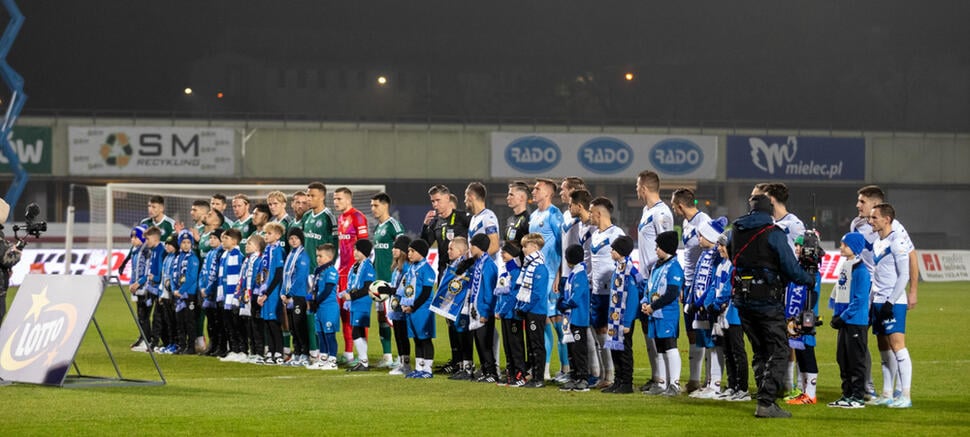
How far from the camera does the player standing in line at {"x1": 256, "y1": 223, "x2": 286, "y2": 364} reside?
1630cm

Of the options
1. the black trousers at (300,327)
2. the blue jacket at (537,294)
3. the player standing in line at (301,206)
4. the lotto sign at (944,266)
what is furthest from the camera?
the lotto sign at (944,266)

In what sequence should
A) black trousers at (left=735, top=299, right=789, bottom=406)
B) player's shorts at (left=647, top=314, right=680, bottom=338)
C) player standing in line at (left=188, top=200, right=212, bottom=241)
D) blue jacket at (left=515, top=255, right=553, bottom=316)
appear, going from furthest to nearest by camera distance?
player standing in line at (left=188, top=200, right=212, bottom=241) < blue jacket at (left=515, top=255, right=553, bottom=316) < player's shorts at (left=647, top=314, right=680, bottom=338) < black trousers at (left=735, top=299, right=789, bottom=406)

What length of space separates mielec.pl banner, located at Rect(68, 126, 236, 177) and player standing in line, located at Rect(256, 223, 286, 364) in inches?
1402

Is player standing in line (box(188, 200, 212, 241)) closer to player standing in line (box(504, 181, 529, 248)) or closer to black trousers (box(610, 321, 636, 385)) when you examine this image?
player standing in line (box(504, 181, 529, 248))

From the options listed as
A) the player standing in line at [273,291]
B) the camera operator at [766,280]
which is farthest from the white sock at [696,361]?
the player standing in line at [273,291]

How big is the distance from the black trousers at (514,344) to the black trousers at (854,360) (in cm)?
349

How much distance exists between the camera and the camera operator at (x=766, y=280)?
10.6 m

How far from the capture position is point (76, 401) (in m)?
11.6

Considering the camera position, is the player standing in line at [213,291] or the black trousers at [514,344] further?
the player standing in line at [213,291]

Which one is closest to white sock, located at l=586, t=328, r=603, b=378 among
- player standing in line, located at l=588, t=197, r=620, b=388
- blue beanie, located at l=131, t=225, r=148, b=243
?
player standing in line, located at l=588, t=197, r=620, b=388

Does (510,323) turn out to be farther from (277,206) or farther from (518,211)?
(277,206)

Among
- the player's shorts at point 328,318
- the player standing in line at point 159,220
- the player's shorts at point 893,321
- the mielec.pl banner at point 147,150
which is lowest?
the player's shorts at point 328,318

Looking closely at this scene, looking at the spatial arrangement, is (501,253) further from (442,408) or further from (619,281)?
(442,408)

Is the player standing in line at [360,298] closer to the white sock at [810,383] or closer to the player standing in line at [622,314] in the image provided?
the player standing in line at [622,314]
